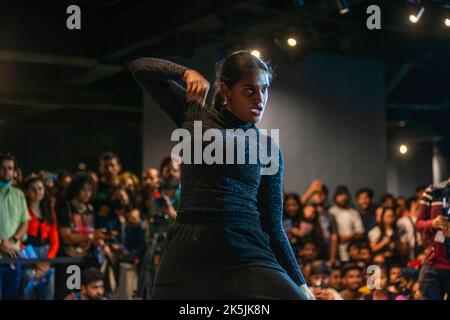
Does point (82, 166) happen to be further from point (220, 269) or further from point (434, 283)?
point (220, 269)

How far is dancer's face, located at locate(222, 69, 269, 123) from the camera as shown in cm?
283

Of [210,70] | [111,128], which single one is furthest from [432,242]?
[111,128]

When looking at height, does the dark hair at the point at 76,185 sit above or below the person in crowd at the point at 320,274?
above

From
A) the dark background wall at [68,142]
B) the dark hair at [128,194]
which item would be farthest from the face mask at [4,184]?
the dark background wall at [68,142]

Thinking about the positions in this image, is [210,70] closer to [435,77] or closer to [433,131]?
[435,77]

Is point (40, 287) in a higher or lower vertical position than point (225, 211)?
lower

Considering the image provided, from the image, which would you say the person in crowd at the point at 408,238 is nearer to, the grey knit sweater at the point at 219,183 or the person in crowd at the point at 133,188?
the person in crowd at the point at 133,188

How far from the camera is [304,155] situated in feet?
36.0

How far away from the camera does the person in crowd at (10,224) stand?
6465 millimetres

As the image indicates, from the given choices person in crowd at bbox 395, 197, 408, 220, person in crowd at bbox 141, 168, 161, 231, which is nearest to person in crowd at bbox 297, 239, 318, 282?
person in crowd at bbox 395, 197, 408, 220

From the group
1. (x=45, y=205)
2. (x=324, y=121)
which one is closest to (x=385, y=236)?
(x=324, y=121)

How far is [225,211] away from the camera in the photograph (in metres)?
2.73

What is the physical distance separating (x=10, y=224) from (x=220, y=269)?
14.0ft

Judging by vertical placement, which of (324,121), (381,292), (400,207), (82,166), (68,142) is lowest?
(381,292)
